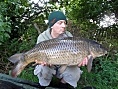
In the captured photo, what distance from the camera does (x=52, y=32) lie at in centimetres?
348

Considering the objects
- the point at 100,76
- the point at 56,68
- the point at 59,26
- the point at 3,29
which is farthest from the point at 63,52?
the point at 3,29

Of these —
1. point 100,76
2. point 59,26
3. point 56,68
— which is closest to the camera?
point 59,26

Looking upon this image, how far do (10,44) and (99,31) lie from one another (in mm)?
1579

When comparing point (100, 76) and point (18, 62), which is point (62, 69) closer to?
point (18, 62)

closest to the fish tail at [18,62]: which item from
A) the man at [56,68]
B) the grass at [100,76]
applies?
the man at [56,68]

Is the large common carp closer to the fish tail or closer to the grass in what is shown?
the fish tail

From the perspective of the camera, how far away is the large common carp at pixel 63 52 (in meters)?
3.04

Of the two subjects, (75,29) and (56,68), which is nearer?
(56,68)

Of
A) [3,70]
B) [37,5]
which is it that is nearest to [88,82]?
[3,70]

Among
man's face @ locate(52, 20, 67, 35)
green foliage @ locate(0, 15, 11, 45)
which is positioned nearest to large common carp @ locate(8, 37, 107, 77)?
man's face @ locate(52, 20, 67, 35)

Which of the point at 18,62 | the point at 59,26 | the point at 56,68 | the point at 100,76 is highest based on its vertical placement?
the point at 59,26

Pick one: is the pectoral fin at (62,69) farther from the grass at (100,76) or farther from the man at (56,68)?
the grass at (100,76)

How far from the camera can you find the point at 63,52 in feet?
9.94

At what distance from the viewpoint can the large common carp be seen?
120 inches
